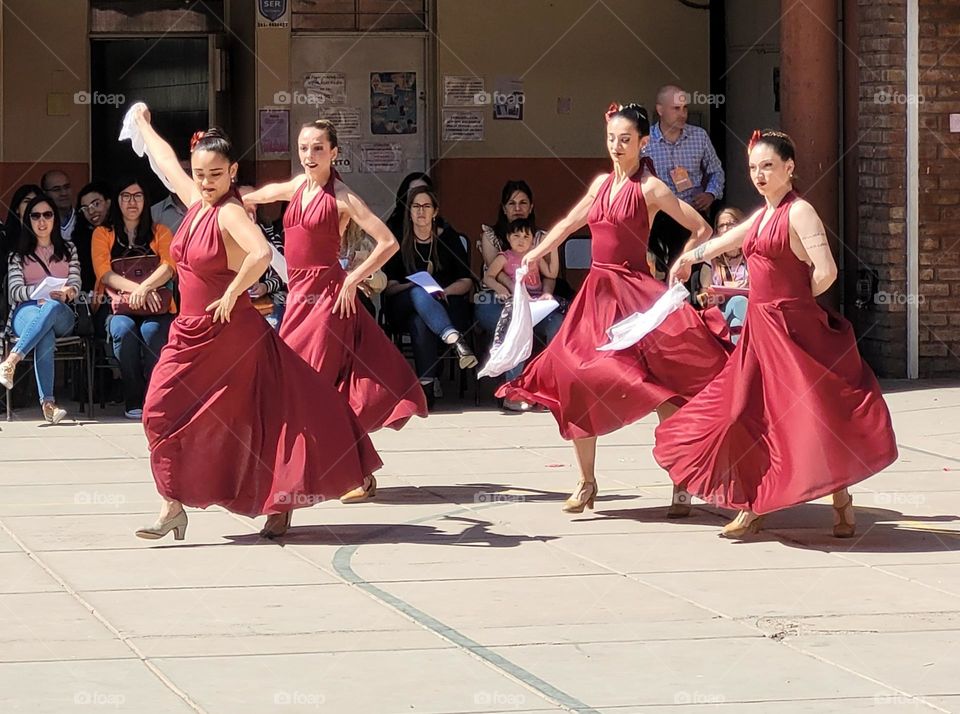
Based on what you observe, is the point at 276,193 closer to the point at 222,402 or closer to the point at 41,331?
the point at 222,402

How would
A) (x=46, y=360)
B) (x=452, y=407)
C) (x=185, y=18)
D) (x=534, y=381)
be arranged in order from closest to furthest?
(x=534, y=381)
(x=46, y=360)
(x=452, y=407)
(x=185, y=18)

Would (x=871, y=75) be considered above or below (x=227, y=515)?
above

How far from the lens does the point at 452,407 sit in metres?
12.8

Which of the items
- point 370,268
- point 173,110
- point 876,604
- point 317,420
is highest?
point 173,110

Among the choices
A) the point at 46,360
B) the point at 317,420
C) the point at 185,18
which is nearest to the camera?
the point at 317,420

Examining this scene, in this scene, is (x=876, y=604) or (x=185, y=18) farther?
(x=185, y=18)

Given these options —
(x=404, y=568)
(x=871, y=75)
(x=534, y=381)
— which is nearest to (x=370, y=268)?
(x=534, y=381)

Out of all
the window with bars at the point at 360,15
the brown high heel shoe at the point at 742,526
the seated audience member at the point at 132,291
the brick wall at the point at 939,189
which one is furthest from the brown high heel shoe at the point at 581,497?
the window with bars at the point at 360,15

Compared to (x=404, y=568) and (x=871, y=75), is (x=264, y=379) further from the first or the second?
(x=871, y=75)

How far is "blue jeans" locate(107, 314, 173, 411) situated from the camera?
1205 cm

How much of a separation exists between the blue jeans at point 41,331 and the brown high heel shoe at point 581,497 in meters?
4.29

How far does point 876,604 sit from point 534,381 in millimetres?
2458

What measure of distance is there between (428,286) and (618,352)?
3.84m

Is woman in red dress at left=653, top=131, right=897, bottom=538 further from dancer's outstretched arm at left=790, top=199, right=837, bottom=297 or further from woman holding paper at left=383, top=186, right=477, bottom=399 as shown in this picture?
woman holding paper at left=383, top=186, right=477, bottom=399
